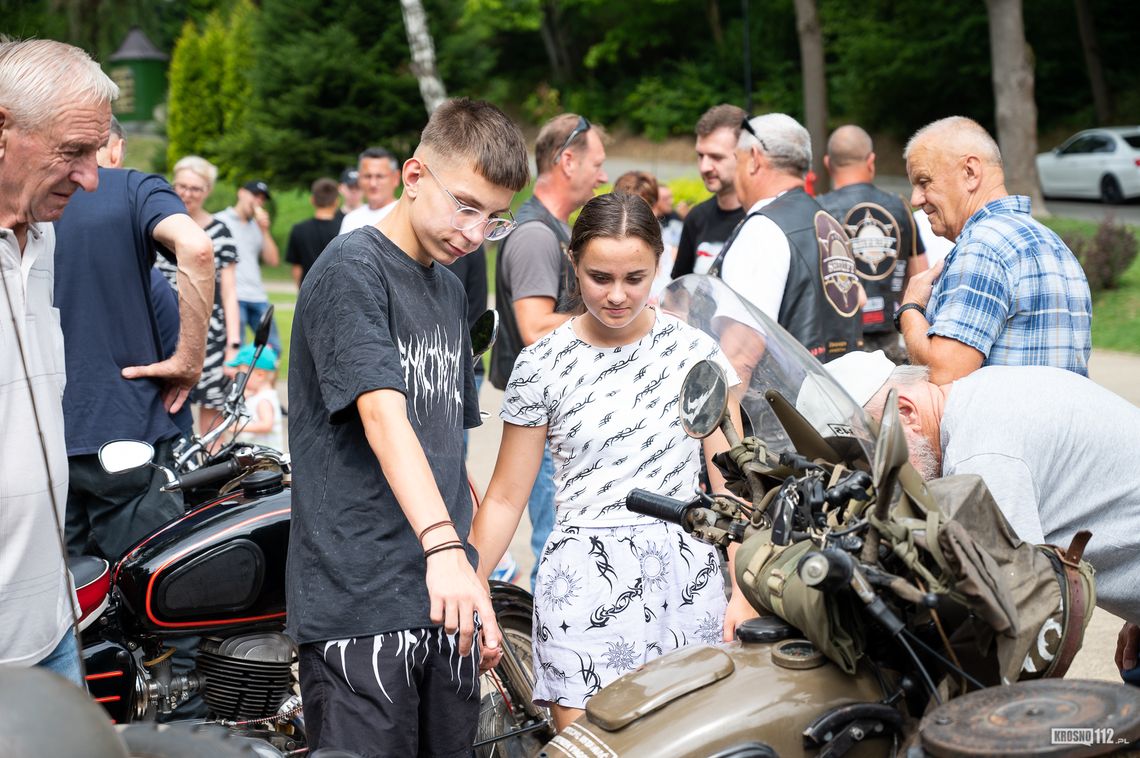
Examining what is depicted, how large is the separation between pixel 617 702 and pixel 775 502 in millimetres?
446

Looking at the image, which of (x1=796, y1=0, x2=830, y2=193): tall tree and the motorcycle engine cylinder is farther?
(x1=796, y1=0, x2=830, y2=193): tall tree

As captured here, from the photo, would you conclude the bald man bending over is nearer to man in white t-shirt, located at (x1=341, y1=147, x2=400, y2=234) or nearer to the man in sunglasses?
the man in sunglasses

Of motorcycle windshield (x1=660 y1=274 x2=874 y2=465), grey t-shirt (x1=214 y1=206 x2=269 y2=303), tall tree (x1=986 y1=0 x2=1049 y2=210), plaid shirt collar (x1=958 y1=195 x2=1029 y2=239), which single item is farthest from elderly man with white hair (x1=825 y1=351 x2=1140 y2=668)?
tall tree (x1=986 y1=0 x2=1049 y2=210)

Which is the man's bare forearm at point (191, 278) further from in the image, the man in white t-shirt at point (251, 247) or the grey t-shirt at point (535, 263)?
the man in white t-shirt at point (251, 247)

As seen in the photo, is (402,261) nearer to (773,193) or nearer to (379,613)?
(379,613)

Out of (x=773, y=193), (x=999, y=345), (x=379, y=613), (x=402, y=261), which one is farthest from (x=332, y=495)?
(x=773, y=193)

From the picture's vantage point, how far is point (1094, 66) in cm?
3066

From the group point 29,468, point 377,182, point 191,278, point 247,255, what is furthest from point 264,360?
point 29,468

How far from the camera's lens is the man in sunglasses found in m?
5.11

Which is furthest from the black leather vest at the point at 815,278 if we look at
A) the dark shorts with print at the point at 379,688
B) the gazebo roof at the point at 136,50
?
the gazebo roof at the point at 136,50

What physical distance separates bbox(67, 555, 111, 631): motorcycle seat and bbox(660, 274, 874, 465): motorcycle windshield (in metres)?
1.51

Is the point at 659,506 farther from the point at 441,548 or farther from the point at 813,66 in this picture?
the point at 813,66

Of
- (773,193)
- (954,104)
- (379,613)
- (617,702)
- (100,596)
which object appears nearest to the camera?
(617,702)

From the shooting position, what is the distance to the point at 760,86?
3931cm
